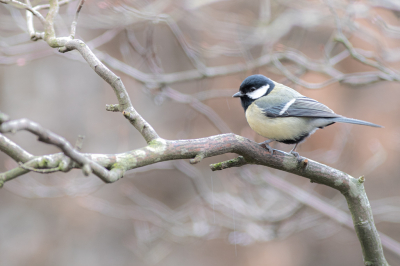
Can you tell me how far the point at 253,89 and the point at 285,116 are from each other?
418 millimetres

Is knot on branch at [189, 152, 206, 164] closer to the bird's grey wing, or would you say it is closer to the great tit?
the great tit

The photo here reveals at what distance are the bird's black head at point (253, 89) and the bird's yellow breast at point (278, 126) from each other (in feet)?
0.76

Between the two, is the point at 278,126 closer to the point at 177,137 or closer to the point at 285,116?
the point at 285,116

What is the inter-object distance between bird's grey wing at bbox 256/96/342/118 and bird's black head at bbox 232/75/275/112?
0.47 ft

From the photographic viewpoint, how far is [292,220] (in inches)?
176

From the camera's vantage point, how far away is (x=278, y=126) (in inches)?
111

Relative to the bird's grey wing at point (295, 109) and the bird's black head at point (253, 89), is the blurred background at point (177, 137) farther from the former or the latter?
the bird's grey wing at point (295, 109)

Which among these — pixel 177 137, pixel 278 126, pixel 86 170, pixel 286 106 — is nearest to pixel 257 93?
pixel 286 106

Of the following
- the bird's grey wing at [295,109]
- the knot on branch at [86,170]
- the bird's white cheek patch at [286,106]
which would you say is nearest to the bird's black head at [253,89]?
the bird's grey wing at [295,109]

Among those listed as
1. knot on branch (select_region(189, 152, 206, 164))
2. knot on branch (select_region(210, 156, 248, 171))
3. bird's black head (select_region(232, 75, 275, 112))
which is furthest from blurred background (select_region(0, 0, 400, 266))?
knot on branch (select_region(189, 152, 206, 164))

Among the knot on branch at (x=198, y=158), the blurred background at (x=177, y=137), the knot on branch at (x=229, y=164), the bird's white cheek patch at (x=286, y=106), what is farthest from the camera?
the blurred background at (x=177, y=137)

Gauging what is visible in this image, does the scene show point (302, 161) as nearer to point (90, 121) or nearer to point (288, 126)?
point (288, 126)

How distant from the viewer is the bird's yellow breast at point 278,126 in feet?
9.29

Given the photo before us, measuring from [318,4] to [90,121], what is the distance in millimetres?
4293
